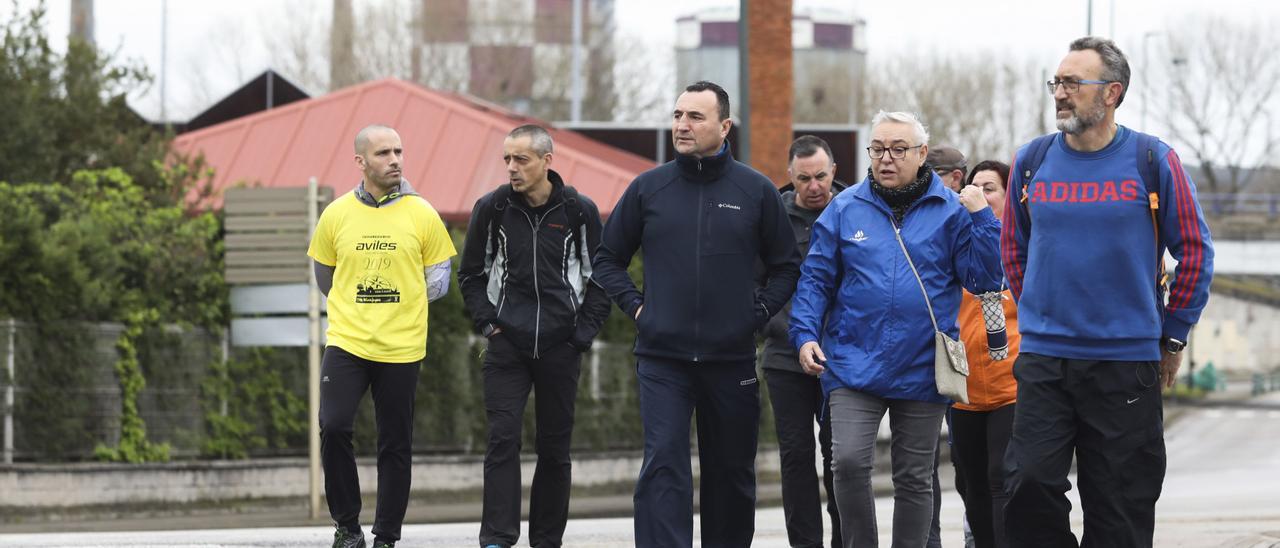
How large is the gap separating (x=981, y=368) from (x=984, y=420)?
299mm

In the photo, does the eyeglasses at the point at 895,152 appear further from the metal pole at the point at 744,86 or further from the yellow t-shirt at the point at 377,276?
the metal pole at the point at 744,86

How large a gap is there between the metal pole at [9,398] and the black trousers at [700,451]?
10.6 metres

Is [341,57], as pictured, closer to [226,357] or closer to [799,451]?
[226,357]

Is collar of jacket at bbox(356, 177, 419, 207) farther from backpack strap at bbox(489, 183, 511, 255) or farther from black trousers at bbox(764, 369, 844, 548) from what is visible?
black trousers at bbox(764, 369, 844, 548)

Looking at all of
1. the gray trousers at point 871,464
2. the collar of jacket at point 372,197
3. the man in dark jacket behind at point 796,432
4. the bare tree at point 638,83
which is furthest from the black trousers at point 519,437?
the bare tree at point 638,83

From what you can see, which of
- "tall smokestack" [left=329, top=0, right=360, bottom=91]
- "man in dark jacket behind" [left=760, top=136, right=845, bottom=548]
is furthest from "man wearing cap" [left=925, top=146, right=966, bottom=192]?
"tall smokestack" [left=329, top=0, right=360, bottom=91]

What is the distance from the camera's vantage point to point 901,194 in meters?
7.85

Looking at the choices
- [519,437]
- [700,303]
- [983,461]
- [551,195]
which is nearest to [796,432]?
[983,461]

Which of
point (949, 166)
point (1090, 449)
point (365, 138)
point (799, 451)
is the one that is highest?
point (365, 138)

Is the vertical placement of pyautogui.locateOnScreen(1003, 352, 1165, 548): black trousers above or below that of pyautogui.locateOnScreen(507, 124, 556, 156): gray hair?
below

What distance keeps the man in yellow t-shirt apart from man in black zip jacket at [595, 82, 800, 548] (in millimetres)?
1225

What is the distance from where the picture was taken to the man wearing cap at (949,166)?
918 cm

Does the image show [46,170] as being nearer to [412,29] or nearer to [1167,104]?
[412,29]

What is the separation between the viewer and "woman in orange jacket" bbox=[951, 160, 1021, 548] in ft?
28.0
